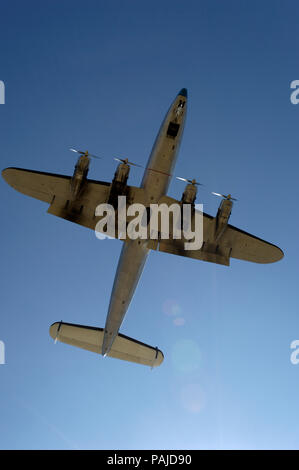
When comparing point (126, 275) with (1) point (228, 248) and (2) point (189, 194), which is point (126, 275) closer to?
(2) point (189, 194)

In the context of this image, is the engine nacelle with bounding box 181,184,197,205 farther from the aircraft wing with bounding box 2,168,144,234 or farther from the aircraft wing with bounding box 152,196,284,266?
the aircraft wing with bounding box 2,168,144,234

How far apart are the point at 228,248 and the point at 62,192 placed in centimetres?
1093

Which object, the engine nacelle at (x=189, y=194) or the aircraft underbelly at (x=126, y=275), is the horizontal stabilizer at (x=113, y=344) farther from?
the engine nacelle at (x=189, y=194)

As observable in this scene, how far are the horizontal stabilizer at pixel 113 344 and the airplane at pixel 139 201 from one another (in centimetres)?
218

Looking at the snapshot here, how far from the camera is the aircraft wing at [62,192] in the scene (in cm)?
2181

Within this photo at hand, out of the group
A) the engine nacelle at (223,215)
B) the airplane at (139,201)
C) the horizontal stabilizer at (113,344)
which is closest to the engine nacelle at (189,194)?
the airplane at (139,201)

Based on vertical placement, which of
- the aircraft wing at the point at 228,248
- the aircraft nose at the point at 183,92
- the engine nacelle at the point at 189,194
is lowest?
the aircraft wing at the point at 228,248

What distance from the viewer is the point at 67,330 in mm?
27203

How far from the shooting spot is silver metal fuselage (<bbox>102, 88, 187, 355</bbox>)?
20922mm

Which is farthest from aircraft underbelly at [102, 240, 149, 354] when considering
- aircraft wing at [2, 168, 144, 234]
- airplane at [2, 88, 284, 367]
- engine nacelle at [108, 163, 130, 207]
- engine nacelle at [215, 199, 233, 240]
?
engine nacelle at [215, 199, 233, 240]

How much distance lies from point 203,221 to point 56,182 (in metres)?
9.22

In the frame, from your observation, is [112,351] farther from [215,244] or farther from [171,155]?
[171,155]

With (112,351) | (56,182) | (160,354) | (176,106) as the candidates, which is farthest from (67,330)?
(176,106)

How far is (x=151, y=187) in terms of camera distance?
21.6m
